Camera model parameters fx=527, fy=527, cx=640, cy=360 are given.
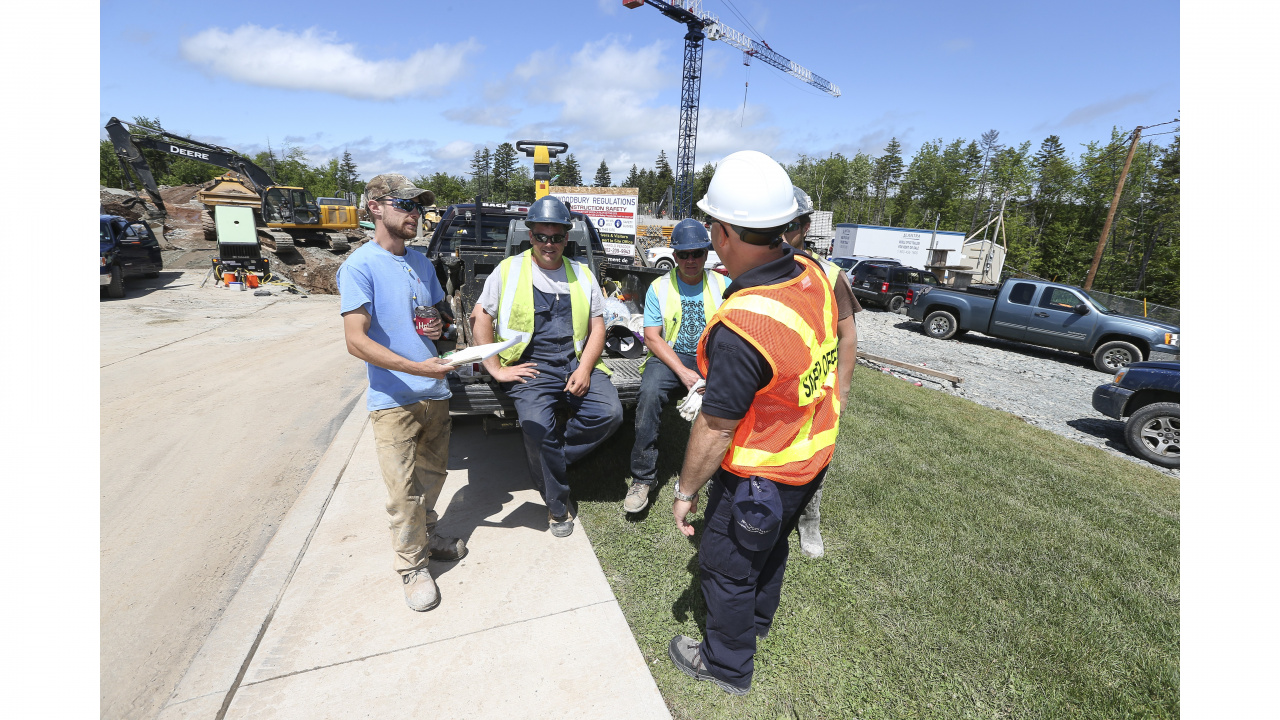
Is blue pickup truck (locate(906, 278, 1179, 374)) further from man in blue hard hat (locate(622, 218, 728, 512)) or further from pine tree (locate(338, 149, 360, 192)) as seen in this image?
pine tree (locate(338, 149, 360, 192))

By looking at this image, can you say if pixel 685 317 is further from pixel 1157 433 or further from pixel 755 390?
pixel 1157 433

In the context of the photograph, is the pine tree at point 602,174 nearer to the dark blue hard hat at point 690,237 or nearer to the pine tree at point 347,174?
the pine tree at point 347,174

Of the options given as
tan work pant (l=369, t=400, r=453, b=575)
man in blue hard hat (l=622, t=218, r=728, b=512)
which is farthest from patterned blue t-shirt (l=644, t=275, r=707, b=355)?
tan work pant (l=369, t=400, r=453, b=575)

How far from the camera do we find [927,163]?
67500mm

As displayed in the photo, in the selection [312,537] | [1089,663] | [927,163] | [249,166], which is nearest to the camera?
[1089,663]

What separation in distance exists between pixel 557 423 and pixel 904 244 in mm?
30403

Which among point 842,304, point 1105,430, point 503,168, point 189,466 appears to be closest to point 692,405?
point 842,304

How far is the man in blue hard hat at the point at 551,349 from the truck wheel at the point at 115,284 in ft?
43.3

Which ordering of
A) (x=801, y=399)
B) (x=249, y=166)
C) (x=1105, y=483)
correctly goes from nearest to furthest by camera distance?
(x=801, y=399)
(x=1105, y=483)
(x=249, y=166)

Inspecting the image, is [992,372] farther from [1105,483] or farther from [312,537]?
[312,537]

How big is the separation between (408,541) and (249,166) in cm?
2230

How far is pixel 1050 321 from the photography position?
35.3 ft

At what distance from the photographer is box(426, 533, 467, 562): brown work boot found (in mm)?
3031

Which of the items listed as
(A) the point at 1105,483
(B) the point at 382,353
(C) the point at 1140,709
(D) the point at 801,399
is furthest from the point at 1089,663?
(B) the point at 382,353
